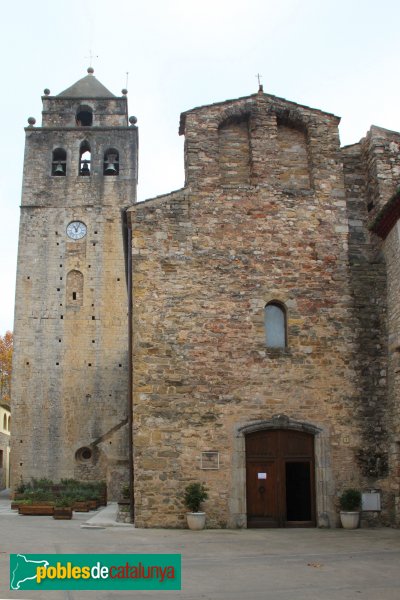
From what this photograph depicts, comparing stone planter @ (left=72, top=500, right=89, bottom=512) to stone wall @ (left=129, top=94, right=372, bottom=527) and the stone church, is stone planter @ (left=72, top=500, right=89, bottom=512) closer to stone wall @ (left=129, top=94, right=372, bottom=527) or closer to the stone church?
the stone church

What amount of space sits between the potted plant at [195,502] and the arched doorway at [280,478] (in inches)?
39.8

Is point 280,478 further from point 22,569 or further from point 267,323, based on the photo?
point 22,569

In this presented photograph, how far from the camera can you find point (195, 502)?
1213cm

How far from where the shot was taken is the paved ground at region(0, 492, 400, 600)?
21.2 feet

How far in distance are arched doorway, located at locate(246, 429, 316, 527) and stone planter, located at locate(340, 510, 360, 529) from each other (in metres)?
0.61

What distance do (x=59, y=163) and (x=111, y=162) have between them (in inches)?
91.5

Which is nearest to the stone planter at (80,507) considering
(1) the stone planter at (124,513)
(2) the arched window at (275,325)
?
(1) the stone planter at (124,513)

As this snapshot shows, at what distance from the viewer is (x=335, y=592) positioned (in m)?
6.56

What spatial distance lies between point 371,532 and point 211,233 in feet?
22.3

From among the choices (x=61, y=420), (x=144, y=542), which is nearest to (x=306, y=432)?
(x=144, y=542)

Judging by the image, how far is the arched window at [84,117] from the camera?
3035cm

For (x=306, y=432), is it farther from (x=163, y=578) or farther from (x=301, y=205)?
(x=163, y=578)

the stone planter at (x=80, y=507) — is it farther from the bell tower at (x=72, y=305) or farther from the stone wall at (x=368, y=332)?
the stone wall at (x=368, y=332)

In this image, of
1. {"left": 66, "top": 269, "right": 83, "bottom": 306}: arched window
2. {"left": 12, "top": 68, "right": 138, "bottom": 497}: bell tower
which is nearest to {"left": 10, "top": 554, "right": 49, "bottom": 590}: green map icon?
{"left": 12, "top": 68, "right": 138, "bottom": 497}: bell tower
